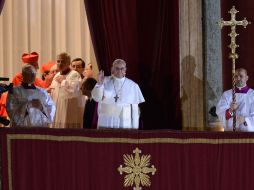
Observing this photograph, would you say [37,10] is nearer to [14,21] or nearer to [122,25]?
[14,21]

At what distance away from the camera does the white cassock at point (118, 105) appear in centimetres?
755

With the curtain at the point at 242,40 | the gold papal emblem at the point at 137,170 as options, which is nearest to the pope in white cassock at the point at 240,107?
the curtain at the point at 242,40

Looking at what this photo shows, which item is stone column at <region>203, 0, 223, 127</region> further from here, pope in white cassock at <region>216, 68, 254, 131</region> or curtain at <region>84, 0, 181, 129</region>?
pope in white cassock at <region>216, 68, 254, 131</region>

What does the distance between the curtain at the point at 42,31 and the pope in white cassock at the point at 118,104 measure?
6.88ft

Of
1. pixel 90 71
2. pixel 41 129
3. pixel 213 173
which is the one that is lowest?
pixel 213 173

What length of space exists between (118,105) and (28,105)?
1009 mm

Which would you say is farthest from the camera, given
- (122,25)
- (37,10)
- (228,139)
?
(37,10)

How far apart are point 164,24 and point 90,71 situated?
1.13 m

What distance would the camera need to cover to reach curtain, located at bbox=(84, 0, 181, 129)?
8.30m

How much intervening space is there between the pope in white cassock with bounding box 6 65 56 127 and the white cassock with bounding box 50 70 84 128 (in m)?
1.17

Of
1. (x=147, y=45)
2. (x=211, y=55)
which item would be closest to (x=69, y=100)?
(x=147, y=45)

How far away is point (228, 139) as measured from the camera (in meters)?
6.54

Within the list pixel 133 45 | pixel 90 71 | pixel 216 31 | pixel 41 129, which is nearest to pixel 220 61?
pixel 216 31

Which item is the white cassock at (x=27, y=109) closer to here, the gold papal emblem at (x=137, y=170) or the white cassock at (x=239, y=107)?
the gold papal emblem at (x=137, y=170)
